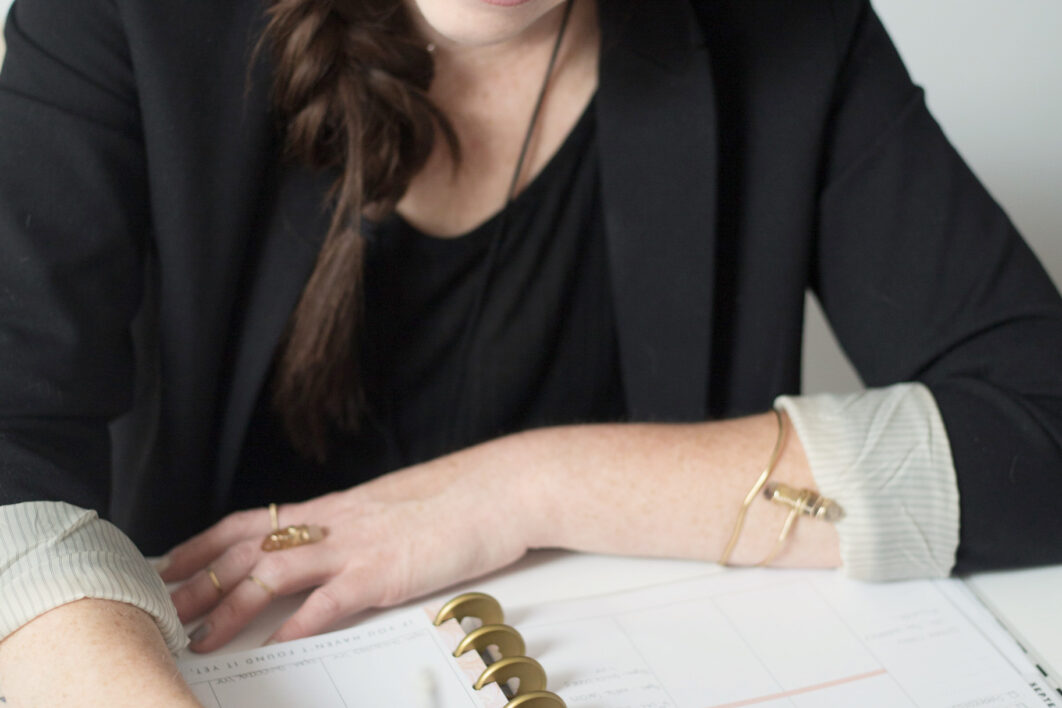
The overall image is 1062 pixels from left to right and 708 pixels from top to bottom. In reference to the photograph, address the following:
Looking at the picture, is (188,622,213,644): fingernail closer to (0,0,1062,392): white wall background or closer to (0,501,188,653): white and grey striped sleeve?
(0,501,188,653): white and grey striped sleeve

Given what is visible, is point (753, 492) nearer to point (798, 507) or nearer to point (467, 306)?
point (798, 507)

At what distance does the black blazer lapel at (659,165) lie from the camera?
1126mm

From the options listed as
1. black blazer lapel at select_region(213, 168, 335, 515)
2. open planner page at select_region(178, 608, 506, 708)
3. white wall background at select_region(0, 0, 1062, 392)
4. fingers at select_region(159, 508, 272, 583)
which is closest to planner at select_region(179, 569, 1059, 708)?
open planner page at select_region(178, 608, 506, 708)

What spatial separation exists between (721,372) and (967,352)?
0.29 meters

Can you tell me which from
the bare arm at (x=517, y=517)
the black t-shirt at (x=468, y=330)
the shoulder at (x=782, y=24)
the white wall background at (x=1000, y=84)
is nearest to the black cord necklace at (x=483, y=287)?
the black t-shirt at (x=468, y=330)

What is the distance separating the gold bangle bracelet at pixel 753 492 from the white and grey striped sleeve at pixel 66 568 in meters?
0.44

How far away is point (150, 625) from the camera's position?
28.5 inches

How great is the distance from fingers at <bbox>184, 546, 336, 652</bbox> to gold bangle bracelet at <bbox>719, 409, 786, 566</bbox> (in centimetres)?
33

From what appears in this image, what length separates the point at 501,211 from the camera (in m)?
1.17

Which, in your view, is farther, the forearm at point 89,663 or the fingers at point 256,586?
the fingers at point 256,586

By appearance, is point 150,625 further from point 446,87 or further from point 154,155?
point 446,87

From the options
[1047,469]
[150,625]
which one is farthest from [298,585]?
[1047,469]

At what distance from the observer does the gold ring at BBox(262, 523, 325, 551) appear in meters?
0.87

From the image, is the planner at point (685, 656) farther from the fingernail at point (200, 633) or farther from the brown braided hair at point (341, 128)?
the brown braided hair at point (341, 128)
